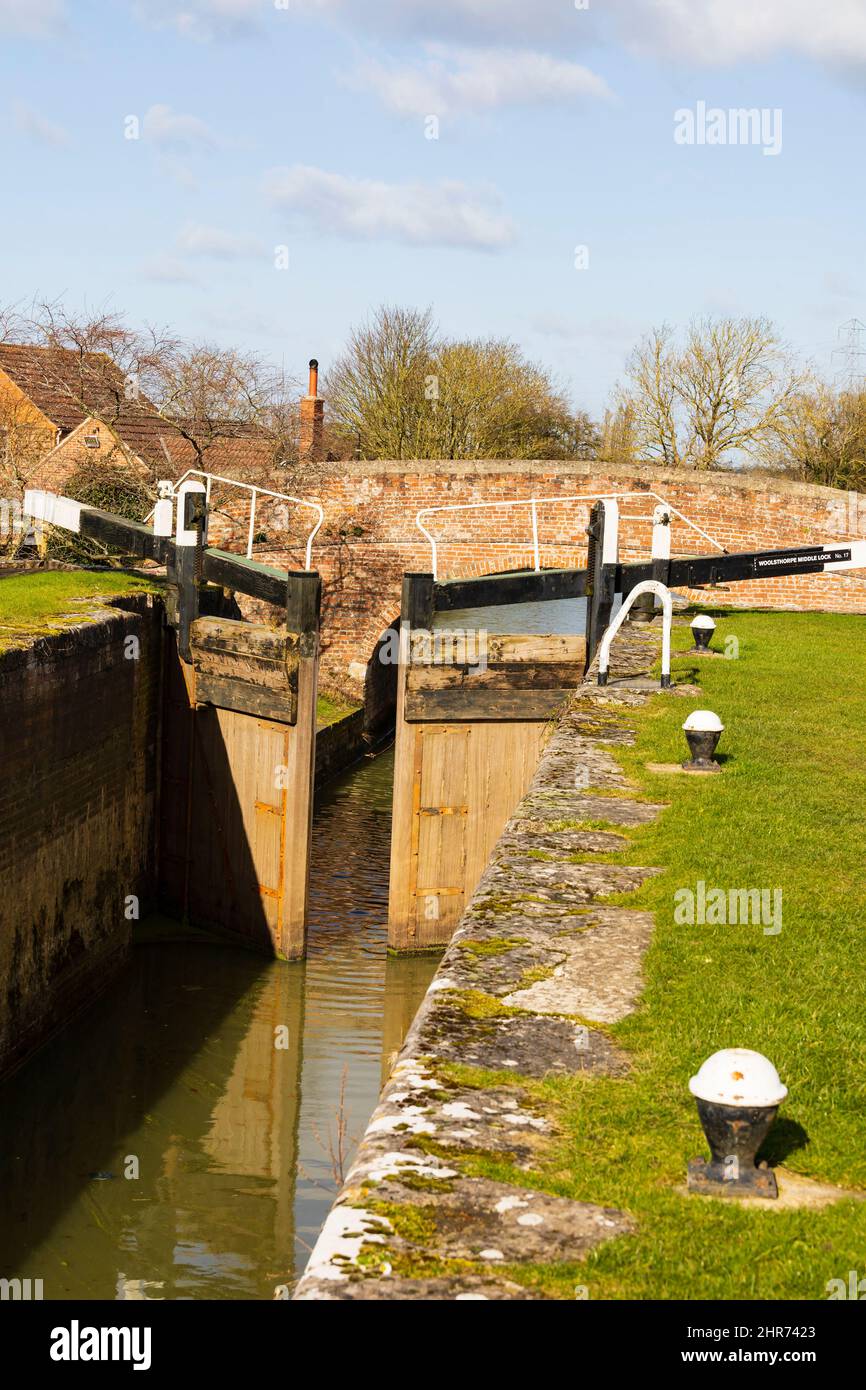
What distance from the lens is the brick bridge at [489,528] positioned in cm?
1836

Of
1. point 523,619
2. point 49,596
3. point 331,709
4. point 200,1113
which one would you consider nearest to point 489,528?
point 331,709

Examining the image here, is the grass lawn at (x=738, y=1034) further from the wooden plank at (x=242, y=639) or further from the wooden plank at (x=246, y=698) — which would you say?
the wooden plank at (x=242, y=639)

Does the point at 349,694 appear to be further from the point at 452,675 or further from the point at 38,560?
the point at 452,675

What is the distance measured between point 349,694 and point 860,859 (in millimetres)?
15554

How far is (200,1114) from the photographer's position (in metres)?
9.64

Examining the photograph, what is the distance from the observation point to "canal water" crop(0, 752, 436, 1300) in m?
7.78

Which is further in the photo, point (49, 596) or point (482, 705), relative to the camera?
point (482, 705)

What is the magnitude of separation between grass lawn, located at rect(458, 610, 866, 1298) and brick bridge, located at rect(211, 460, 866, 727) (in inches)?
421

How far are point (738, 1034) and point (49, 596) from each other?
967 cm

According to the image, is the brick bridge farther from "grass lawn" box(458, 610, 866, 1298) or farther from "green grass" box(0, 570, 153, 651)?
"grass lawn" box(458, 610, 866, 1298)

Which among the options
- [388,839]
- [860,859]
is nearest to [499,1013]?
[860,859]

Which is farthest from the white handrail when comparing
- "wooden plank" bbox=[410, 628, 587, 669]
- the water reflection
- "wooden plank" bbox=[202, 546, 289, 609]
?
the water reflection

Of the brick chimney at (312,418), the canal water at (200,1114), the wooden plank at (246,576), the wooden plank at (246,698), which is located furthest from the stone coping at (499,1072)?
the brick chimney at (312,418)

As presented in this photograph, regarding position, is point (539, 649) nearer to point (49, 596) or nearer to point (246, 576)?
point (246, 576)
